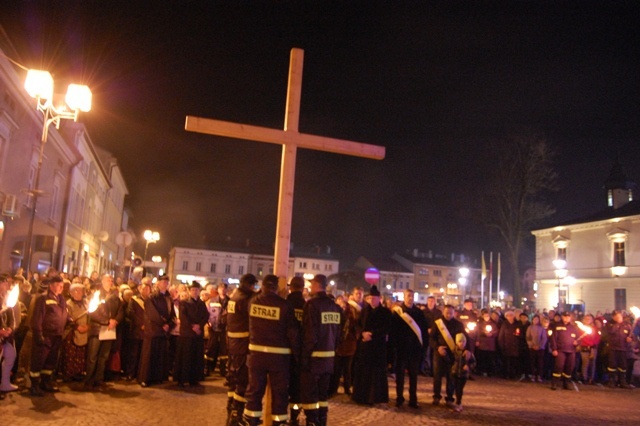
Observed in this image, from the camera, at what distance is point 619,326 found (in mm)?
16438

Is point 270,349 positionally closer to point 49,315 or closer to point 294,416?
point 294,416

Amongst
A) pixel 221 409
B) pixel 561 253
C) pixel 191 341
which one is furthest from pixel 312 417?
pixel 561 253

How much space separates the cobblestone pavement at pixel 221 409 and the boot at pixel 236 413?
0.78 metres

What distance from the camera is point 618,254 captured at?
150 ft

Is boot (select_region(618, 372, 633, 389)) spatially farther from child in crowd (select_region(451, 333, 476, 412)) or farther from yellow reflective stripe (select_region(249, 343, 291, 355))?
yellow reflective stripe (select_region(249, 343, 291, 355))

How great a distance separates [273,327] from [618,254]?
46801mm

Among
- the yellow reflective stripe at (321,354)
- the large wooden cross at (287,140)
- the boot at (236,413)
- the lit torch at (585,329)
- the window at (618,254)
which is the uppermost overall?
the window at (618,254)

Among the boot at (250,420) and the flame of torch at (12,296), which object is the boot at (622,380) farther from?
the flame of torch at (12,296)

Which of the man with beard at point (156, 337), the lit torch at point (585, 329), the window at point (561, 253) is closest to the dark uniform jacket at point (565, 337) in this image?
the lit torch at point (585, 329)

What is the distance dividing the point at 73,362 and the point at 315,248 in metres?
90.4

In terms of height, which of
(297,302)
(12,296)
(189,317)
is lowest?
(189,317)

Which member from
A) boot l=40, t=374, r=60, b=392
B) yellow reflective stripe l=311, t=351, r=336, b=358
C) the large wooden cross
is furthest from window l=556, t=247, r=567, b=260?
boot l=40, t=374, r=60, b=392

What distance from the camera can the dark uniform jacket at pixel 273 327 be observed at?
711 centimetres

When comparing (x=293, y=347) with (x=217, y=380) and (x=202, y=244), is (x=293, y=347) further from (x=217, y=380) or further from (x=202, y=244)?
(x=202, y=244)
